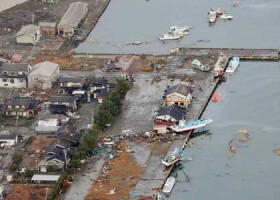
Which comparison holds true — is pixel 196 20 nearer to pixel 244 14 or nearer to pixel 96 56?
pixel 244 14

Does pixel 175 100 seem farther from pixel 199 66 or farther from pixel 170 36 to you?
pixel 170 36

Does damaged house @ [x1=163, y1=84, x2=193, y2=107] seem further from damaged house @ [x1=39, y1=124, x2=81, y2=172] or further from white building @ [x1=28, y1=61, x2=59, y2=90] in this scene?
white building @ [x1=28, y1=61, x2=59, y2=90]

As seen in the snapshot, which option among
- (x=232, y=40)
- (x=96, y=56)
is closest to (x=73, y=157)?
(x=96, y=56)

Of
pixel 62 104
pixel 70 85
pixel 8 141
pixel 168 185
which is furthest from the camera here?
pixel 70 85

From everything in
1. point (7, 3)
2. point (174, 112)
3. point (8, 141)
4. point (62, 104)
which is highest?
point (174, 112)

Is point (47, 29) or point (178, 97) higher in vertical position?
point (178, 97)

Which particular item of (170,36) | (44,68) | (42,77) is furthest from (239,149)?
(170,36)
